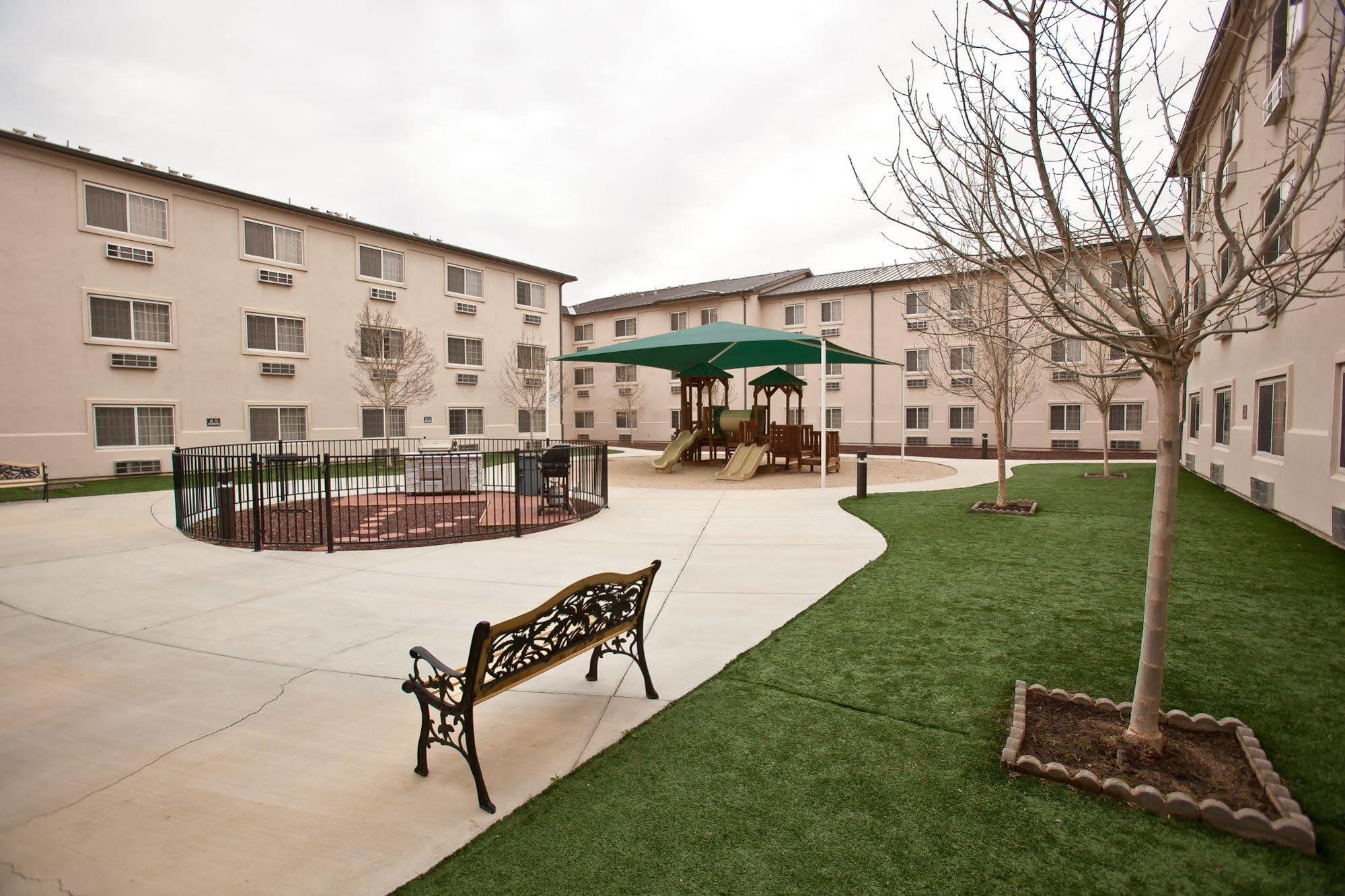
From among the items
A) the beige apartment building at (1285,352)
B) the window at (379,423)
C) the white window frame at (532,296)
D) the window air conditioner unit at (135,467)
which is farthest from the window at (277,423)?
the beige apartment building at (1285,352)

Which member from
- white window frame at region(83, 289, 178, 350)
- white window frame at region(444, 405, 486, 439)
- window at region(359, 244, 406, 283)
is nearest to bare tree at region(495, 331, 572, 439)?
white window frame at region(444, 405, 486, 439)

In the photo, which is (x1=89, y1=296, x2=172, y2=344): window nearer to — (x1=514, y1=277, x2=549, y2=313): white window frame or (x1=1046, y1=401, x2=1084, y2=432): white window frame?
(x1=514, y1=277, x2=549, y2=313): white window frame

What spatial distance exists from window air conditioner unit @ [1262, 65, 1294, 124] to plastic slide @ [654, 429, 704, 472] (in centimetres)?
1468

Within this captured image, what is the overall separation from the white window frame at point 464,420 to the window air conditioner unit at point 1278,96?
28.1m

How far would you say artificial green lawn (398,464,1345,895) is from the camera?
2.61 m

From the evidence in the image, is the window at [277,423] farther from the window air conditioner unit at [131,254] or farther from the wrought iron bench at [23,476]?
A: the wrought iron bench at [23,476]

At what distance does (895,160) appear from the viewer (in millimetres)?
3961

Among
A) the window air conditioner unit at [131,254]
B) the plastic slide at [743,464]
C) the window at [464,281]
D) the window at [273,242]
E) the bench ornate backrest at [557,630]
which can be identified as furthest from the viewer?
the window at [464,281]

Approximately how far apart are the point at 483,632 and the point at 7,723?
3506 millimetres

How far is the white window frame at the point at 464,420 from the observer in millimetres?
29594

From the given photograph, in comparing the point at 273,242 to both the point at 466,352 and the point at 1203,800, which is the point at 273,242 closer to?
the point at 466,352

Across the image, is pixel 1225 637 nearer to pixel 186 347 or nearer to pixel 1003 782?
pixel 1003 782

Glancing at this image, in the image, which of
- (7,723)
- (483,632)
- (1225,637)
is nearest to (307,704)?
(7,723)

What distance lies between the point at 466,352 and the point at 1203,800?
31.0 m
